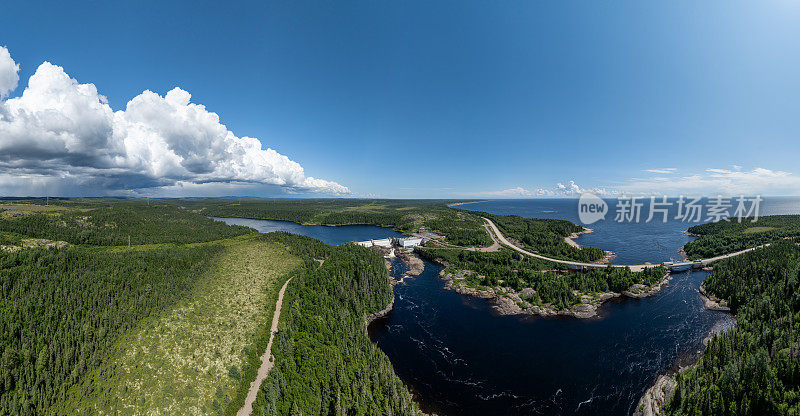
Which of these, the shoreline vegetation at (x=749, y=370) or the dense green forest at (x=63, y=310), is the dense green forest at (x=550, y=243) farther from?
the dense green forest at (x=63, y=310)

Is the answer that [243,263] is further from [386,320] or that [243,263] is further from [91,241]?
[91,241]

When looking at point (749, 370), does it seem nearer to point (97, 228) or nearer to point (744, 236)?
point (744, 236)

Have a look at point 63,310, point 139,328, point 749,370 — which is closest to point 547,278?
point 749,370

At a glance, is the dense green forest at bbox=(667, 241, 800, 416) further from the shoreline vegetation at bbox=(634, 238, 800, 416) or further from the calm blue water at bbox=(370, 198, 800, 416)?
the calm blue water at bbox=(370, 198, 800, 416)

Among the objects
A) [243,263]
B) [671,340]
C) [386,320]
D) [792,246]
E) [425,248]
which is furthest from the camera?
[425,248]

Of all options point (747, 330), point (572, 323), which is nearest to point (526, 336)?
point (572, 323)

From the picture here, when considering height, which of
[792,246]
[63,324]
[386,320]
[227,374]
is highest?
[792,246]
